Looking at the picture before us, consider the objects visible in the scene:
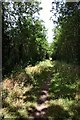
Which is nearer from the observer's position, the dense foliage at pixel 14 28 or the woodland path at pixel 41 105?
the woodland path at pixel 41 105

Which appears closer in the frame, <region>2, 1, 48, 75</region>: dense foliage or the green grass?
the green grass

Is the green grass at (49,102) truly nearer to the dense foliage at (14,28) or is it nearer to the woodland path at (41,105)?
the woodland path at (41,105)

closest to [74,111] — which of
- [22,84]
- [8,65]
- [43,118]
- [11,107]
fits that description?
[43,118]

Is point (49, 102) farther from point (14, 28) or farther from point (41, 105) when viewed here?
point (14, 28)

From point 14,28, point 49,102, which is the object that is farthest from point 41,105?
point 14,28

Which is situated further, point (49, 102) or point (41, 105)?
point (49, 102)

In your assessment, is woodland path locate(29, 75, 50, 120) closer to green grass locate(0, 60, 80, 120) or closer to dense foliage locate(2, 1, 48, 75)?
green grass locate(0, 60, 80, 120)

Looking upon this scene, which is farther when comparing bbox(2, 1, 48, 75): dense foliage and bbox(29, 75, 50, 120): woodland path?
bbox(2, 1, 48, 75): dense foliage

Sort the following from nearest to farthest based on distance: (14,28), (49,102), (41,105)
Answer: (41,105)
(49,102)
(14,28)

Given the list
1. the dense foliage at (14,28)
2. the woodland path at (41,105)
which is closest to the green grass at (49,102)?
the woodland path at (41,105)

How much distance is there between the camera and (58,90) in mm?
12688

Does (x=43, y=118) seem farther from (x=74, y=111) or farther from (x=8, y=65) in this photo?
(x=8, y=65)

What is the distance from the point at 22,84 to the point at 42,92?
1513 millimetres

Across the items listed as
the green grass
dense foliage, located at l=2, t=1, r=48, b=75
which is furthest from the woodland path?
dense foliage, located at l=2, t=1, r=48, b=75
